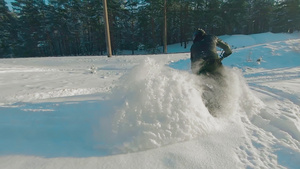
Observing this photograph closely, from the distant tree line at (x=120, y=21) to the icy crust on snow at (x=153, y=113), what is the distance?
27.2m

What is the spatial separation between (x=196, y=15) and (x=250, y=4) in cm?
1164

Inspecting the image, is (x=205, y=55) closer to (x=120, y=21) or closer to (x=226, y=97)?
(x=226, y=97)

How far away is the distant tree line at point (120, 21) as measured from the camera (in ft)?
103

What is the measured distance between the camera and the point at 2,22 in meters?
33.6

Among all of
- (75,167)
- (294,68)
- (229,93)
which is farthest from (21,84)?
(294,68)

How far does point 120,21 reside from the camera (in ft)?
113

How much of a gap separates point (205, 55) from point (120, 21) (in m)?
33.8

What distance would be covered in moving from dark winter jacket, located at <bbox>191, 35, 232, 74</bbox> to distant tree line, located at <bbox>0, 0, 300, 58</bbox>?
26.2 meters

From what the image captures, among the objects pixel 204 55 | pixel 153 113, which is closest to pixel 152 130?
pixel 153 113

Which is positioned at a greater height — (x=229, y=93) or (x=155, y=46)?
(x=155, y=46)

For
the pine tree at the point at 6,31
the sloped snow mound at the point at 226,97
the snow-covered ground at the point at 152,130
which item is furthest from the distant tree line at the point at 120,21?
the snow-covered ground at the point at 152,130

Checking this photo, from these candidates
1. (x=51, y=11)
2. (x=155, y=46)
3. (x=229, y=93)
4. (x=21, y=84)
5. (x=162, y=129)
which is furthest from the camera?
(x=51, y=11)

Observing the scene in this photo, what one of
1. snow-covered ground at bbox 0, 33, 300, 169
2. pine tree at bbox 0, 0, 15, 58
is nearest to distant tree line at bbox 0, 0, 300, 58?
pine tree at bbox 0, 0, 15, 58

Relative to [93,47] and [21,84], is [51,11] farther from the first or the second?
[21,84]
